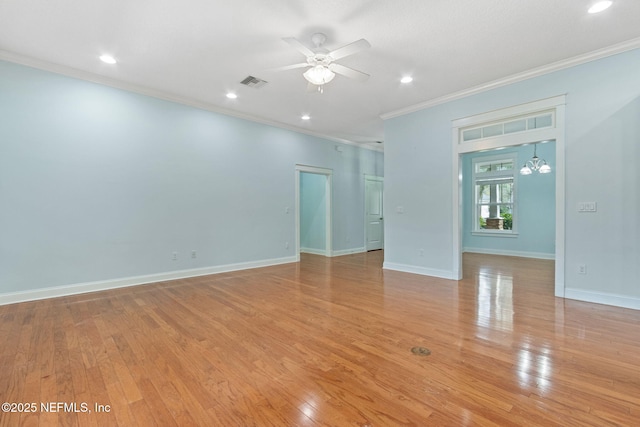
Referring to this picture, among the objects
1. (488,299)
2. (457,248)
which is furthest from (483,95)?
(488,299)

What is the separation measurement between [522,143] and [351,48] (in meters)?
2.98

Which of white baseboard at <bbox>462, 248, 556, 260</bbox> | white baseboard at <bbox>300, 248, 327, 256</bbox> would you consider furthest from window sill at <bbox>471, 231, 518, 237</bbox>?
white baseboard at <bbox>300, 248, 327, 256</bbox>

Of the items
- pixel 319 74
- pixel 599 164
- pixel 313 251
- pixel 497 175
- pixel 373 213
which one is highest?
pixel 319 74

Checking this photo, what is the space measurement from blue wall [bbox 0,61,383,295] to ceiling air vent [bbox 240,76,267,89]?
1.33 meters

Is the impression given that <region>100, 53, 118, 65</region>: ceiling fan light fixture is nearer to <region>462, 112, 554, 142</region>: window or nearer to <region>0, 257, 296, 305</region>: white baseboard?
<region>0, 257, 296, 305</region>: white baseboard

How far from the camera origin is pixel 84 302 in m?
3.55

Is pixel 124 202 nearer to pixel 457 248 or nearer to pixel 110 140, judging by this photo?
pixel 110 140

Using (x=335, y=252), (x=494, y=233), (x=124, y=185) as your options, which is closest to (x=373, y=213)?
(x=335, y=252)

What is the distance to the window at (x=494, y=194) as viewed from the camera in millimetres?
7176

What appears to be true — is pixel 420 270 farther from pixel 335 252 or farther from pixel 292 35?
pixel 292 35

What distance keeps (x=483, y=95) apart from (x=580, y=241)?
8.00 ft

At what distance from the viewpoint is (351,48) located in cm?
269

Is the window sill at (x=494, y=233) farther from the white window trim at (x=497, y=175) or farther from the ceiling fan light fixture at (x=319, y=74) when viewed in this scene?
the ceiling fan light fixture at (x=319, y=74)

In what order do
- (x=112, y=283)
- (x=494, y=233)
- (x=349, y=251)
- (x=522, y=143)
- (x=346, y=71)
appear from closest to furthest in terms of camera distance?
(x=346, y=71)
(x=522, y=143)
(x=112, y=283)
(x=494, y=233)
(x=349, y=251)
